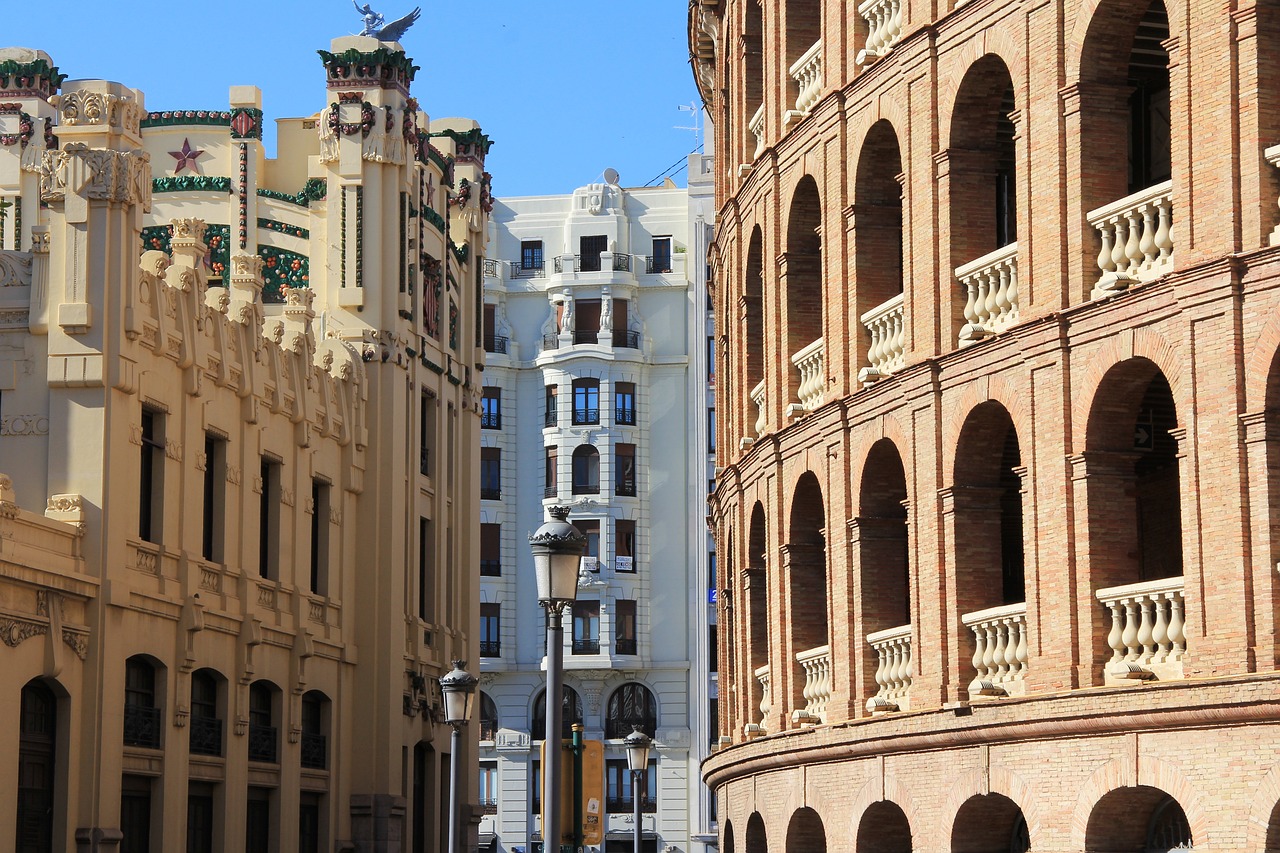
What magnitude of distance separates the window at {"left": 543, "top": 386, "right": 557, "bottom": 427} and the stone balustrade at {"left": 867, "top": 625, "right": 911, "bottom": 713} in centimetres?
5470

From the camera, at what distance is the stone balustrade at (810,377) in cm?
3034

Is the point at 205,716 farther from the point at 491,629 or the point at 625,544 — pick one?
the point at 625,544

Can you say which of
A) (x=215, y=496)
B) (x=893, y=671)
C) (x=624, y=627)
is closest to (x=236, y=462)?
(x=215, y=496)

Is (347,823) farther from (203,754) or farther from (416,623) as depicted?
(203,754)

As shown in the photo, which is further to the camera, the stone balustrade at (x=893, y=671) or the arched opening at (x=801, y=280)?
the arched opening at (x=801, y=280)

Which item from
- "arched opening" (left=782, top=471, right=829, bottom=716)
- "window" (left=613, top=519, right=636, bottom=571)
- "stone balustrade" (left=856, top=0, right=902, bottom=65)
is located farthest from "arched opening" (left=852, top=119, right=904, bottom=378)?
"window" (left=613, top=519, right=636, bottom=571)

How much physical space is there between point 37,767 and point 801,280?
13128mm

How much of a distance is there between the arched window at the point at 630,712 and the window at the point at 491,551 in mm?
6585

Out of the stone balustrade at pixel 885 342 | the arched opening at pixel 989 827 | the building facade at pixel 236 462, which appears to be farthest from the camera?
the building facade at pixel 236 462

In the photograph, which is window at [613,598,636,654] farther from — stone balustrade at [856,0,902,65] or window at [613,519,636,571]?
stone balustrade at [856,0,902,65]

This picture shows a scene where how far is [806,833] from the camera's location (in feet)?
100

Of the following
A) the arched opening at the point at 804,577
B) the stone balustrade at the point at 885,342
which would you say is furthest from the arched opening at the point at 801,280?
the stone balustrade at the point at 885,342

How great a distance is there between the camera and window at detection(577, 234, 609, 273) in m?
84.0

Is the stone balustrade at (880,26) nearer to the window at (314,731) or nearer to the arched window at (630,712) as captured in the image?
the window at (314,731)
